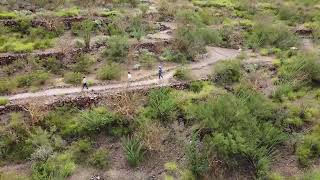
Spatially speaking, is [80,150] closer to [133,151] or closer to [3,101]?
[133,151]

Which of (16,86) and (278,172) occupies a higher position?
(16,86)

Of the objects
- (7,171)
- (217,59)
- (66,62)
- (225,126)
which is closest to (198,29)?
(217,59)

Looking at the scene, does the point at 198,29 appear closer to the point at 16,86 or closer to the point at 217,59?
the point at 217,59

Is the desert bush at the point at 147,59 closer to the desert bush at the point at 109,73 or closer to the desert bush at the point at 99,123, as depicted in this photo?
the desert bush at the point at 109,73

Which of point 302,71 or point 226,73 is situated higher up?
point 302,71

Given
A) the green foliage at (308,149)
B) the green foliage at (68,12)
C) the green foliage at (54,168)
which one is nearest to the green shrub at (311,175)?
the green foliage at (308,149)

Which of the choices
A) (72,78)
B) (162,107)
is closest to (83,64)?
(72,78)
